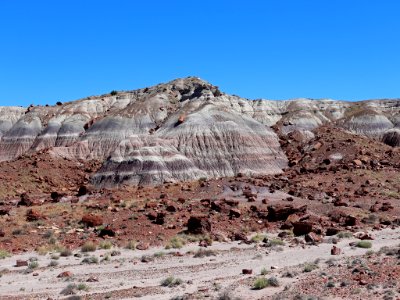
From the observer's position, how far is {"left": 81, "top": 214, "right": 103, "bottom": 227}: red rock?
31688 millimetres

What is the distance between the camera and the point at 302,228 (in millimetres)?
30953

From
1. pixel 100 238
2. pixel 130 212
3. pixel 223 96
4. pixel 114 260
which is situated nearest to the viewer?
pixel 114 260

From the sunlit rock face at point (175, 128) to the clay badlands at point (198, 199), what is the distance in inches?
11.3

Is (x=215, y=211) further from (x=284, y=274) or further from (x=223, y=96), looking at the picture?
(x=223, y=96)

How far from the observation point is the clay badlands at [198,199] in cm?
1900

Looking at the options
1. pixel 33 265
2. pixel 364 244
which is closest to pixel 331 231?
pixel 364 244

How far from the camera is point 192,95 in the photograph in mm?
97062

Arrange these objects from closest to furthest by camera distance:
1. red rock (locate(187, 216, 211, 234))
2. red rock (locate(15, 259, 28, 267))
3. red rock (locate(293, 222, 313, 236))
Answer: red rock (locate(15, 259, 28, 267)), red rock (locate(187, 216, 211, 234)), red rock (locate(293, 222, 313, 236))

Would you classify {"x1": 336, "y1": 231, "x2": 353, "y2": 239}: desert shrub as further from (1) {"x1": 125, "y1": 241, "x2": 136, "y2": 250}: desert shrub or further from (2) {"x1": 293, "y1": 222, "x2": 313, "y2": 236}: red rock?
(1) {"x1": 125, "y1": 241, "x2": 136, "y2": 250}: desert shrub

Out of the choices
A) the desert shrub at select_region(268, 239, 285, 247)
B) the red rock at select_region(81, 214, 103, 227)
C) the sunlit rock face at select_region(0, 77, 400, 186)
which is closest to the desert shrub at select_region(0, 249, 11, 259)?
the red rock at select_region(81, 214, 103, 227)

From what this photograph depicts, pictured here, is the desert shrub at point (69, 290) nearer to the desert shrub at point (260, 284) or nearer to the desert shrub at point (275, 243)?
the desert shrub at point (260, 284)

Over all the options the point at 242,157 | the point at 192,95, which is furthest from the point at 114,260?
the point at 192,95

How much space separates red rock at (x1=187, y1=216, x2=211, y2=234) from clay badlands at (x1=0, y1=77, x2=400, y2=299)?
9 centimetres

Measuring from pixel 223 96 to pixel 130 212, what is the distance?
68886mm
